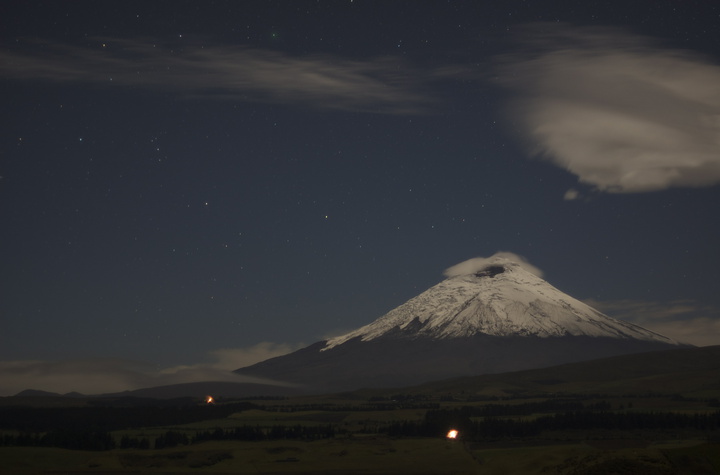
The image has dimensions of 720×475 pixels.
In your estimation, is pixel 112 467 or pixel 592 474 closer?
pixel 592 474

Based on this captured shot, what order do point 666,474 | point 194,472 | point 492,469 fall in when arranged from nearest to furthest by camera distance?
point 666,474, point 492,469, point 194,472

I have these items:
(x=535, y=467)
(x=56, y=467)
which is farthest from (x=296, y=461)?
(x=535, y=467)

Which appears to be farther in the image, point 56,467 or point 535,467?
point 56,467

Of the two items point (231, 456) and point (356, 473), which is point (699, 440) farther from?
point (231, 456)

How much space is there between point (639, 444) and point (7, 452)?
145980mm

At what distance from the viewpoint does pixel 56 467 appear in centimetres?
18612

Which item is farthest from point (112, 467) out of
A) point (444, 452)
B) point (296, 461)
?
point (444, 452)

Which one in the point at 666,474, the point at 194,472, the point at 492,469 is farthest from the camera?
the point at 194,472

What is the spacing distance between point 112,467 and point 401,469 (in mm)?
63370

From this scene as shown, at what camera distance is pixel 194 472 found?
578 ft

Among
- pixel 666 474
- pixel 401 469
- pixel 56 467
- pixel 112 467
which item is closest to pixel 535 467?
pixel 666 474

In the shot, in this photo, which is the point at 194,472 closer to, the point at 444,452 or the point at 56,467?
the point at 56,467

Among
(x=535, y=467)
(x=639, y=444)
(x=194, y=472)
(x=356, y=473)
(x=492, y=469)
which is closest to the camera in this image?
(x=535, y=467)

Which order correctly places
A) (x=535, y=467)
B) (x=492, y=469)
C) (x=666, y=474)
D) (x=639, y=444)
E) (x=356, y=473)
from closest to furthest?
(x=666, y=474)
(x=535, y=467)
(x=492, y=469)
(x=356, y=473)
(x=639, y=444)
